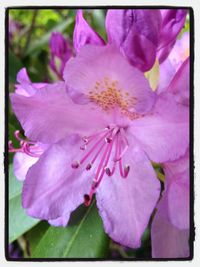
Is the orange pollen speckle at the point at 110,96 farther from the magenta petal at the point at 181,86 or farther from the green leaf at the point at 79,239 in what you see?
the green leaf at the point at 79,239

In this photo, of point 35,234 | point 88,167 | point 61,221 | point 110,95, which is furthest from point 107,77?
point 35,234

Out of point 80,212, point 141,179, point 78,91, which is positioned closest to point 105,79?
point 78,91

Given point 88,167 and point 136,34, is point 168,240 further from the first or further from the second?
point 136,34

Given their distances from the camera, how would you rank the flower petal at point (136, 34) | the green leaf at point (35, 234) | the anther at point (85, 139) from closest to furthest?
1. the flower petal at point (136, 34)
2. the anther at point (85, 139)
3. the green leaf at point (35, 234)

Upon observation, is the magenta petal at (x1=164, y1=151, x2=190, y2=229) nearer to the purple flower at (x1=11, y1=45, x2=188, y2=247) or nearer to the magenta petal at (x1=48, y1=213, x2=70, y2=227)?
the purple flower at (x1=11, y1=45, x2=188, y2=247)

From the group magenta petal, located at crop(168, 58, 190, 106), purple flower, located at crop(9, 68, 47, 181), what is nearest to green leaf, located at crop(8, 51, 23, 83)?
purple flower, located at crop(9, 68, 47, 181)

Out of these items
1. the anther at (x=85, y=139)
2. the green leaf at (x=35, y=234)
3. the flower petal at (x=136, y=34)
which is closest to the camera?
the flower petal at (x=136, y=34)

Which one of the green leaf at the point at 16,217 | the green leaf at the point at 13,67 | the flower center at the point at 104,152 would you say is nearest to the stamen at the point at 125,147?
the flower center at the point at 104,152
